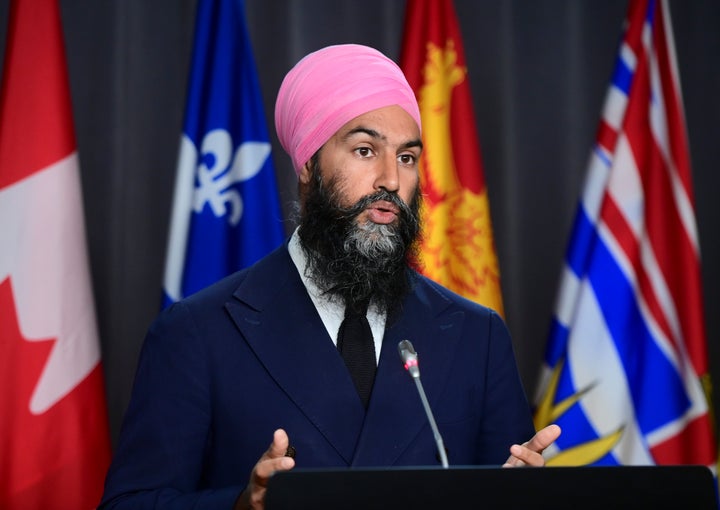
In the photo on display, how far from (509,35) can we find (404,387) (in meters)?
2.54

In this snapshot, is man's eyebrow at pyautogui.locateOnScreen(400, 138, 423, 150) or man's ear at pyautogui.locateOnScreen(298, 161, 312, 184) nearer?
man's eyebrow at pyautogui.locateOnScreen(400, 138, 423, 150)

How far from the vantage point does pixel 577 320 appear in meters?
3.40

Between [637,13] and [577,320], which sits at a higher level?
[637,13]

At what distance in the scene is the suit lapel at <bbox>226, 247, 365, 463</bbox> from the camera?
6.26 ft

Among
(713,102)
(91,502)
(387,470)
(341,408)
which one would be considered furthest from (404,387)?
(713,102)

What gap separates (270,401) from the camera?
1936 mm

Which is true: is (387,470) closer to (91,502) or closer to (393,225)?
(393,225)

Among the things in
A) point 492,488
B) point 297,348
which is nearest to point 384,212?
point 297,348

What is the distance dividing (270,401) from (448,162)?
187 cm

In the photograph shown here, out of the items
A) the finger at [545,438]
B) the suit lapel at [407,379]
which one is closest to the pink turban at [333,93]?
the suit lapel at [407,379]

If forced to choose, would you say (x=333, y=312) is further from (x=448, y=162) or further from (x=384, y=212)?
(x=448, y=162)

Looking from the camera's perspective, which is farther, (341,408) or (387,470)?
(341,408)

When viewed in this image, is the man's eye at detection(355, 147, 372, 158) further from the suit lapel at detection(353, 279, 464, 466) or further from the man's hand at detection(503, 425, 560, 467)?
the man's hand at detection(503, 425, 560, 467)

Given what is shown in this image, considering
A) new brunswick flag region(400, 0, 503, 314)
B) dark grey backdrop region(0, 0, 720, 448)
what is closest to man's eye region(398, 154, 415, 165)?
new brunswick flag region(400, 0, 503, 314)
